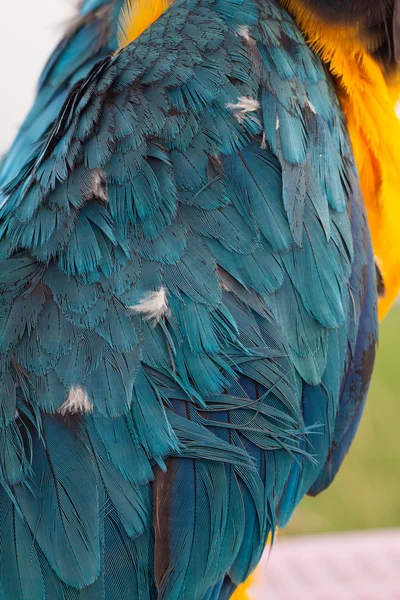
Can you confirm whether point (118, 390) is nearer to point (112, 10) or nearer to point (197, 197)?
point (197, 197)

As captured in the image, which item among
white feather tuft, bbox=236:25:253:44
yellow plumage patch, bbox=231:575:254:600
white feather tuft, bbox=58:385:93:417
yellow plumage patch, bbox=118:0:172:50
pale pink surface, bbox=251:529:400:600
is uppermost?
yellow plumage patch, bbox=118:0:172:50

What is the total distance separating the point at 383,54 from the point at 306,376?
1.53 ft

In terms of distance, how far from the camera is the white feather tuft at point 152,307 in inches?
28.2

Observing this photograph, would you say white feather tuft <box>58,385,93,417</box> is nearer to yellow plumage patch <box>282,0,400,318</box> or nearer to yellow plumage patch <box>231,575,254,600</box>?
yellow plumage patch <box>231,575,254,600</box>

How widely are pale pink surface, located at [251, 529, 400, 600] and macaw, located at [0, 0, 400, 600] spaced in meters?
0.73

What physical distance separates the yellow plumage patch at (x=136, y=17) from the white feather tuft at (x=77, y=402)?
1.71 feet

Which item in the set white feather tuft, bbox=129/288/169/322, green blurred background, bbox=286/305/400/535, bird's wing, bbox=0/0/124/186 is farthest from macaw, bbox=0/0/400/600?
green blurred background, bbox=286/305/400/535

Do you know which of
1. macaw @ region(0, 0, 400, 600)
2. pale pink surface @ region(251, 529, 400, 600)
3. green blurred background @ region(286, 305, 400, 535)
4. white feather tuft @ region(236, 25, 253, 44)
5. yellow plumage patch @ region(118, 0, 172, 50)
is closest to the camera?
macaw @ region(0, 0, 400, 600)

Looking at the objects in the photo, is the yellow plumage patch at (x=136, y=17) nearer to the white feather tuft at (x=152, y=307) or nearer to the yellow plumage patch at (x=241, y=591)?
the white feather tuft at (x=152, y=307)

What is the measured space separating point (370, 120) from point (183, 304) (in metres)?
0.40

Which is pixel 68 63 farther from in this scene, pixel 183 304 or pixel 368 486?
pixel 368 486

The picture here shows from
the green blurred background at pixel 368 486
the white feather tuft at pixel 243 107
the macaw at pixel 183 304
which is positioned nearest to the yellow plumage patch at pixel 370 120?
the macaw at pixel 183 304

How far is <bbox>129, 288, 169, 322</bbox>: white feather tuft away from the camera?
72cm

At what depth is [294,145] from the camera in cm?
81
